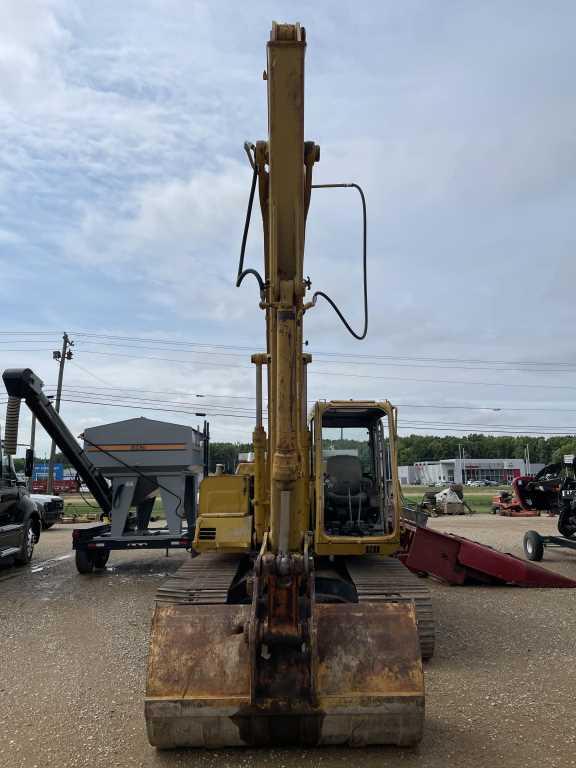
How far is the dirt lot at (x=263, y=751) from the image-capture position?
157 inches

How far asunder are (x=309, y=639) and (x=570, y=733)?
6.21 ft

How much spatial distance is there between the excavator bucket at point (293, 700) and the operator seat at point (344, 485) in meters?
3.30

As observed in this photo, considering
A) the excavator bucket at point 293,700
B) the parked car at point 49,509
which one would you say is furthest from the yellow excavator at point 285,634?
the parked car at point 49,509

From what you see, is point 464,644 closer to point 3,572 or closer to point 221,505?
point 221,505

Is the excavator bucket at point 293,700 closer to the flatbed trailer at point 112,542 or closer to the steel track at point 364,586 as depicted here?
the steel track at point 364,586

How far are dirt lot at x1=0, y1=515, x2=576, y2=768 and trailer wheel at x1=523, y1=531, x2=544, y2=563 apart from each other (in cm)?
338

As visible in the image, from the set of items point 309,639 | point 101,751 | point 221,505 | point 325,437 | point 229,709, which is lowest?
point 101,751

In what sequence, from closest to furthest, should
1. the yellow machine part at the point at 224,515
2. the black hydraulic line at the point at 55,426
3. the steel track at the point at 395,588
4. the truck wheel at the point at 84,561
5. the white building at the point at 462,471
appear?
1. the steel track at the point at 395,588
2. the yellow machine part at the point at 224,515
3. the black hydraulic line at the point at 55,426
4. the truck wheel at the point at 84,561
5. the white building at the point at 462,471

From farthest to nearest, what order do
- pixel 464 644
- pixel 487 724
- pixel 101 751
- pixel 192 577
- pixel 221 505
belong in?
pixel 221 505, pixel 192 577, pixel 464 644, pixel 487 724, pixel 101 751

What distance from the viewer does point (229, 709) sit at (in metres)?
3.96

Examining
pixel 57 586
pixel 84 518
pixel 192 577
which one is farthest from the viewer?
pixel 84 518

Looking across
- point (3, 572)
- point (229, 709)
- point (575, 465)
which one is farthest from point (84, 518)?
point (229, 709)

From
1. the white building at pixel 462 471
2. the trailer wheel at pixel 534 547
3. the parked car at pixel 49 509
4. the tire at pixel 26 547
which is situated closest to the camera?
the tire at pixel 26 547

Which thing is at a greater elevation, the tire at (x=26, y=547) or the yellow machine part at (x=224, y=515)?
the yellow machine part at (x=224, y=515)
